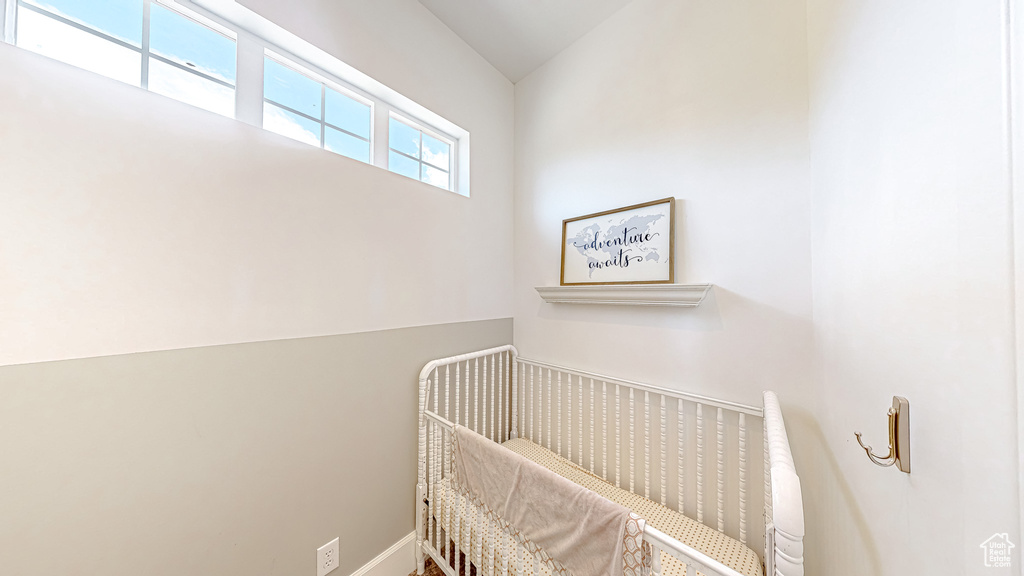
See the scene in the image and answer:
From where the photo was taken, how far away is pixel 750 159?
→ 120cm

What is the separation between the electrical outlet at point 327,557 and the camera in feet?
3.95

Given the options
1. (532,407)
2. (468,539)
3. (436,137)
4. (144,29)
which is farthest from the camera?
(532,407)

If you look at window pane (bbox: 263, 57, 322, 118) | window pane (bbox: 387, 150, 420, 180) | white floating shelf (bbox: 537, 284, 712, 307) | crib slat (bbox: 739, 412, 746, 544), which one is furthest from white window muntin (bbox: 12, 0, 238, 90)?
crib slat (bbox: 739, 412, 746, 544)

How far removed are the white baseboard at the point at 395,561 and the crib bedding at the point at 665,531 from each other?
0.25 m

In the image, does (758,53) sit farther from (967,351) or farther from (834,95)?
(967,351)

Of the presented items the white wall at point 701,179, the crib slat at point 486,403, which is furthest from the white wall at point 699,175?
the crib slat at point 486,403

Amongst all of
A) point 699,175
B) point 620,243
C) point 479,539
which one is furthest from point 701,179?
point 479,539

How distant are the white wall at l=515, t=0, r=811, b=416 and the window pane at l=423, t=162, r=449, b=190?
24.2 inches

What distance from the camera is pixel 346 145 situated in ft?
4.57

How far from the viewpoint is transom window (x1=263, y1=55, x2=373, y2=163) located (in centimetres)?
120

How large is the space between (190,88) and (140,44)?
134 mm

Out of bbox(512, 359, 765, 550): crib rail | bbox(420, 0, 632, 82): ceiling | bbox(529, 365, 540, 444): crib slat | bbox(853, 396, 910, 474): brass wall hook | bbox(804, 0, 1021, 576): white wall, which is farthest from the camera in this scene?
bbox(529, 365, 540, 444): crib slat

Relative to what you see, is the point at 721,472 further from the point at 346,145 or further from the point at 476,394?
the point at 346,145

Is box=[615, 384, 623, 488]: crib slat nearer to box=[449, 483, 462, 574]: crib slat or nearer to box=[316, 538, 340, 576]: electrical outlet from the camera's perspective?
box=[449, 483, 462, 574]: crib slat
